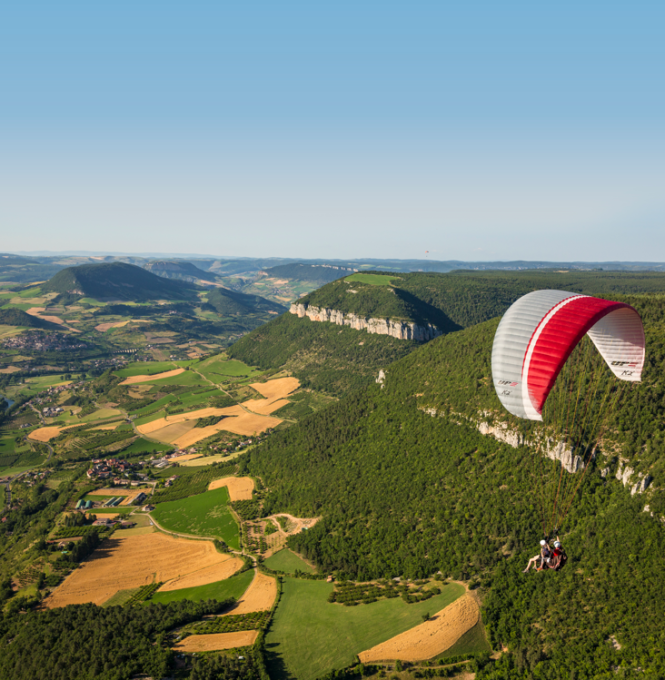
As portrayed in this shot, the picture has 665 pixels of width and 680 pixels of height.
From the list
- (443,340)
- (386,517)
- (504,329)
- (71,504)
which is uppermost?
(504,329)

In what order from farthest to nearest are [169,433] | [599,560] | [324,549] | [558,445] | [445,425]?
1. [169,433]
2. [445,425]
3. [324,549]
4. [558,445]
5. [599,560]

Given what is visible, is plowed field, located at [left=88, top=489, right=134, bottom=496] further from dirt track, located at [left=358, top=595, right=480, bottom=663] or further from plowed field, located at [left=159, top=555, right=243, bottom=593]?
dirt track, located at [left=358, top=595, right=480, bottom=663]

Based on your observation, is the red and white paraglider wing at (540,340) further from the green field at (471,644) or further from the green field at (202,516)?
the green field at (202,516)

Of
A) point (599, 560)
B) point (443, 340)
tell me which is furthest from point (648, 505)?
point (443, 340)

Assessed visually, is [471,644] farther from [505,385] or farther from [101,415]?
[101,415]

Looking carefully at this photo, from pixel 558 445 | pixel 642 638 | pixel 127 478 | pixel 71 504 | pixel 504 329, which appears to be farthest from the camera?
pixel 127 478

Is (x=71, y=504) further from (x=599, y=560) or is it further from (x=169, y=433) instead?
(x=599, y=560)

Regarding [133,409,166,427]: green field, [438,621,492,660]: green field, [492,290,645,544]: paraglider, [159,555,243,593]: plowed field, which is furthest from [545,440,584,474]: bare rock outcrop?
[133,409,166,427]: green field
